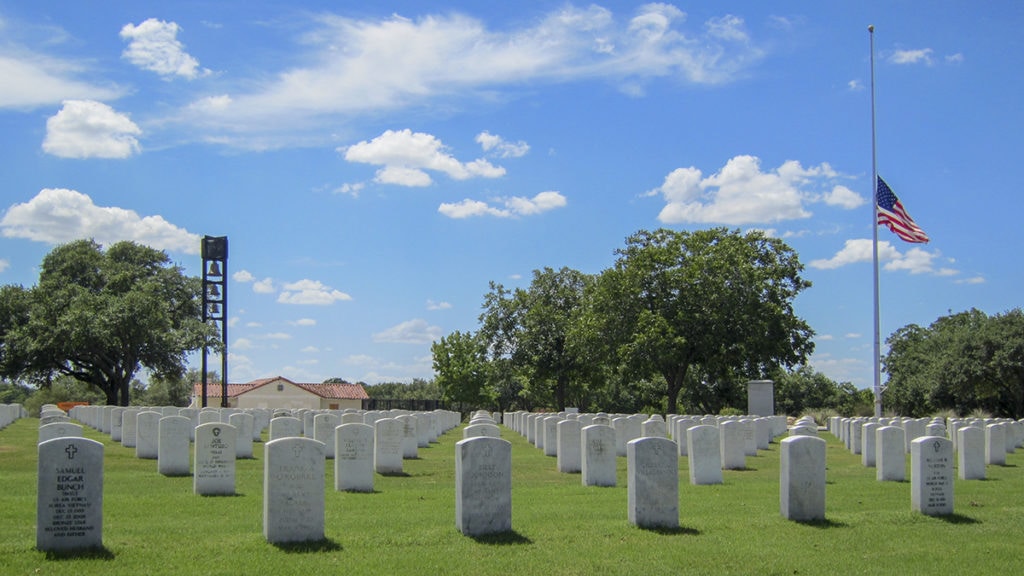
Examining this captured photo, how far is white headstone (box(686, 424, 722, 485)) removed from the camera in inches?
632

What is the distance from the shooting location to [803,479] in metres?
11.7

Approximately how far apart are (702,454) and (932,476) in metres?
4.44

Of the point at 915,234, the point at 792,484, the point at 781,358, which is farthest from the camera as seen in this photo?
the point at 781,358

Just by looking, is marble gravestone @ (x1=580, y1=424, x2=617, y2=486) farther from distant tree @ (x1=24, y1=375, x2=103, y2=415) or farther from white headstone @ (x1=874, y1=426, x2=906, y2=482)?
distant tree @ (x1=24, y1=375, x2=103, y2=415)

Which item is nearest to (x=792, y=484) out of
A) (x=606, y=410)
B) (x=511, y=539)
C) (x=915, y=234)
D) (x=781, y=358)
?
(x=511, y=539)

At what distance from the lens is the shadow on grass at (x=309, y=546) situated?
30.8 feet

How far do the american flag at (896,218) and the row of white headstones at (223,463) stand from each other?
19.8 m

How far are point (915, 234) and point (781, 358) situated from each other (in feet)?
31.2

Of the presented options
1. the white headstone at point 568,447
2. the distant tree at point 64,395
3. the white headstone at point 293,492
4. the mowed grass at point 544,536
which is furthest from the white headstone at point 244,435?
the distant tree at point 64,395

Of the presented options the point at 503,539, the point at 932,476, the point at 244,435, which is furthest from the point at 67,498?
the point at 244,435

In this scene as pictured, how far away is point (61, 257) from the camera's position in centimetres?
5600

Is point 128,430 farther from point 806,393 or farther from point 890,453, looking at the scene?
point 806,393

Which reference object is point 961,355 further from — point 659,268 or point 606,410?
point 606,410

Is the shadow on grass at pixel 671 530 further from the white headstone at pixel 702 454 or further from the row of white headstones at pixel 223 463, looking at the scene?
the white headstone at pixel 702 454
